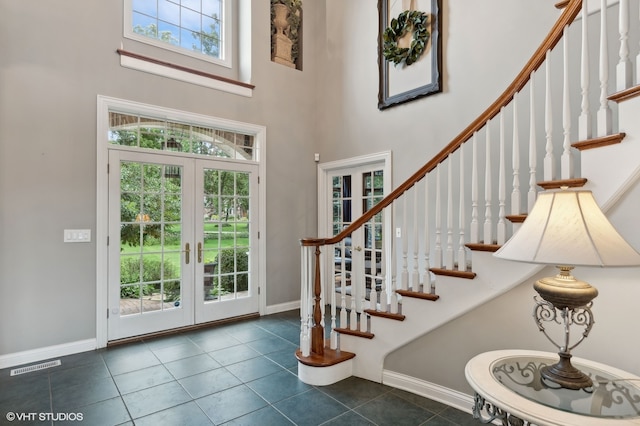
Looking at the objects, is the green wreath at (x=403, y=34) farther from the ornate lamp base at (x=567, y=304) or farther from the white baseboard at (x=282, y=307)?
the white baseboard at (x=282, y=307)

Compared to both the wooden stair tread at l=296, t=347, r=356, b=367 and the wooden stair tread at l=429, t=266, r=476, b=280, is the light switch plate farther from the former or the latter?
the wooden stair tread at l=429, t=266, r=476, b=280

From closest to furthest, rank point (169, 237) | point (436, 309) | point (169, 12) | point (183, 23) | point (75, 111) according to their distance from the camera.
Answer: point (436, 309) < point (75, 111) < point (169, 237) < point (169, 12) < point (183, 23)

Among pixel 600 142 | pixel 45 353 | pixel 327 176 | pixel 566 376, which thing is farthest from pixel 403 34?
pixel 45 353

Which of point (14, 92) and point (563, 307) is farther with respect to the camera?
point (14, 92)

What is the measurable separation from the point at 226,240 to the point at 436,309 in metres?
2.80

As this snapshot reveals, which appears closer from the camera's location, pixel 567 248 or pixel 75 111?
pixel 567 248

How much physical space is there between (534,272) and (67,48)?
4373mm

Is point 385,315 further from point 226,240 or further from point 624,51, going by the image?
point 226,240

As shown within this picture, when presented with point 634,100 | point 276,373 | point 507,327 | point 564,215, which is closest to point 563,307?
point 564,215

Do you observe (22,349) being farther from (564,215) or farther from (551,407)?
(564,215)

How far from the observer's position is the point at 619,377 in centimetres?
143

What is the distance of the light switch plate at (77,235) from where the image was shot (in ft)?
10.6

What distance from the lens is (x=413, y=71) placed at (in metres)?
3.79

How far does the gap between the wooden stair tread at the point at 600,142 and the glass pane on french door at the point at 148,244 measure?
12.0ft
